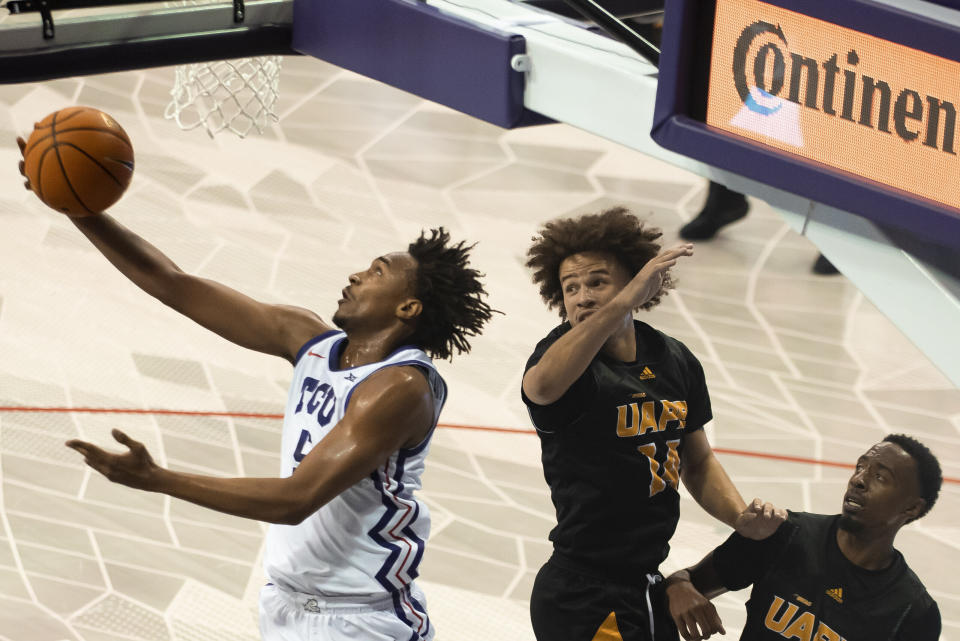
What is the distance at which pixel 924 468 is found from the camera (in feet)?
11.3

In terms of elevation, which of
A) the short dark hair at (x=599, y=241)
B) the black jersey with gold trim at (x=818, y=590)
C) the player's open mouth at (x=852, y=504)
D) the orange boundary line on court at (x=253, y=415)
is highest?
the short dark hair at (x=599, y=241)

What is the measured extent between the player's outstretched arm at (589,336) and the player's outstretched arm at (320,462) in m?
0.33

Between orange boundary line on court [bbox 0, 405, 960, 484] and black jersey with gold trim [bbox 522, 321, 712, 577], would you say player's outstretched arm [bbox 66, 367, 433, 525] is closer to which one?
black jersey with gold trim [bbox 522, 321, 712, 577]

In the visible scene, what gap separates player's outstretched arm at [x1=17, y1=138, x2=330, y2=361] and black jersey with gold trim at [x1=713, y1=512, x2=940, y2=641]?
1.31 m

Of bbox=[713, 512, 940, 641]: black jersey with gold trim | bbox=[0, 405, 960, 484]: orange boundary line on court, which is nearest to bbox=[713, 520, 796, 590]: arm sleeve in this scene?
bbox=[713, 512, 940, 641]: black jersey with gold trim

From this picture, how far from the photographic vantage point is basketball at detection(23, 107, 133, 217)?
3477mm

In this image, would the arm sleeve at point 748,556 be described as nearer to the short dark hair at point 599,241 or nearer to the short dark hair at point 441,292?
the short dark hair at point 599,241

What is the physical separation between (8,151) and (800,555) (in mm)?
6815

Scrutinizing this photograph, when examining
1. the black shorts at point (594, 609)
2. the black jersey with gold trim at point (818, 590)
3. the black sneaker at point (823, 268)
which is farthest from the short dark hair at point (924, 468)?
the black sneaker at point (823, 268)

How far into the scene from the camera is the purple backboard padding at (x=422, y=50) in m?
3.41

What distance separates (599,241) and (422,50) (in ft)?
2.33

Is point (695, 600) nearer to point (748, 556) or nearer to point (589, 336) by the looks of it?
point (748, 556)

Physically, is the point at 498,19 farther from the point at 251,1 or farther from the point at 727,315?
the point at 727,315

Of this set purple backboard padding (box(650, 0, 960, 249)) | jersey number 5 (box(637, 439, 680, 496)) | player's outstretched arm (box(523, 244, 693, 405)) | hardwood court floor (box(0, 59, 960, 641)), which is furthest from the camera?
hardwood court floor (box(0, 59, 960, 641))
